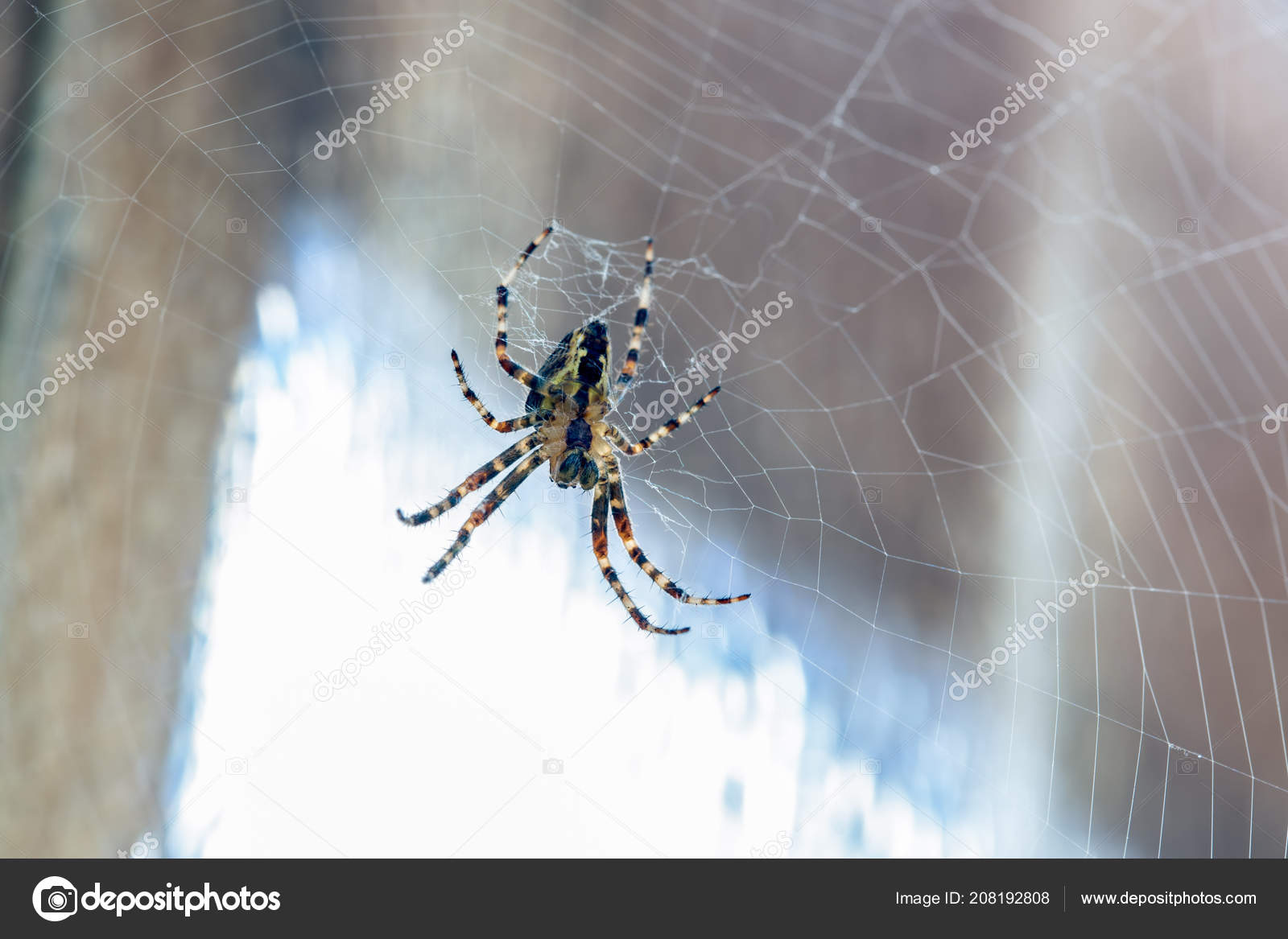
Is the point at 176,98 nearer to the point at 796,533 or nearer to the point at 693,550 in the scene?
the point at 693,550

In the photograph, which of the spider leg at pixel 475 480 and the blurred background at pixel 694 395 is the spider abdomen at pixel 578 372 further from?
the blurred background at pixel 694 395

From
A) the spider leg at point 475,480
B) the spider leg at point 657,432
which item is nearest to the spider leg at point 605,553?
the spider leg at point 657,432

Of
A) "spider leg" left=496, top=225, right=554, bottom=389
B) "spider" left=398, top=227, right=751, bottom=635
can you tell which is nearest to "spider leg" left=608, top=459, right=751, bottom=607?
"spider" left=398, top=227, right=751, bottom=635

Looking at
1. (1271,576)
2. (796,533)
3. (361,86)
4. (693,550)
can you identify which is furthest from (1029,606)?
(361,86)
